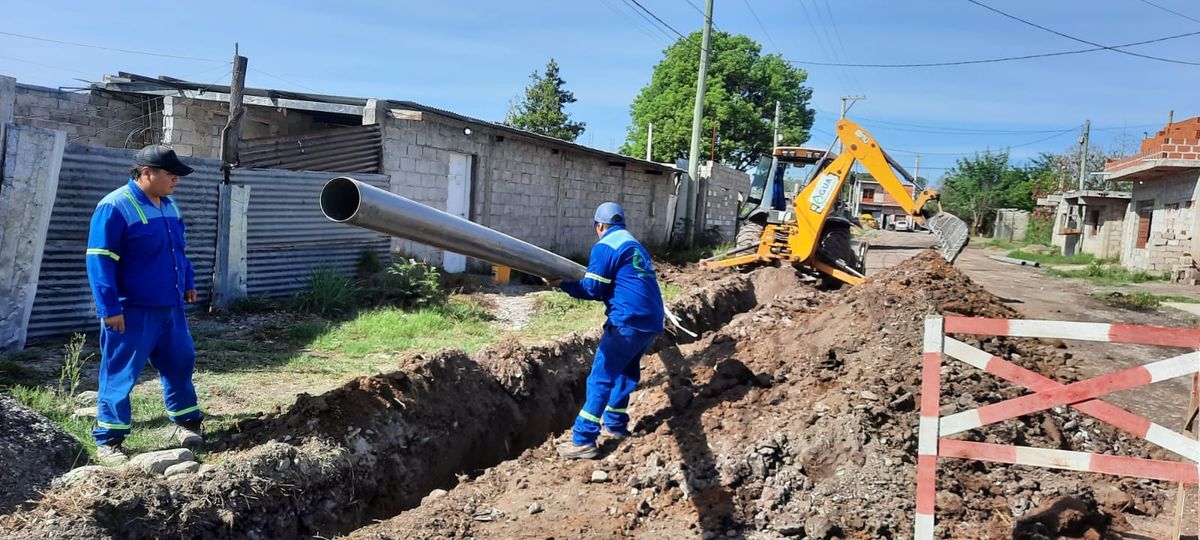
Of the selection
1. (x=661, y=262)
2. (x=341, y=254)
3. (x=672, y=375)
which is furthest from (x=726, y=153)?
(x=672, y=375)

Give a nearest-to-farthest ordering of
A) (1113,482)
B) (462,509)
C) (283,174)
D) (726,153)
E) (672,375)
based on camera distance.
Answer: (462,509), (1113,482), (672,375), (283,174), (726,153)

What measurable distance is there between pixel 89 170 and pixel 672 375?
5676 millimetres

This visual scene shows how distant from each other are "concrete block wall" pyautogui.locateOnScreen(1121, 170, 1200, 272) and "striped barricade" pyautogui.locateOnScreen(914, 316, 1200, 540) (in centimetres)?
1918

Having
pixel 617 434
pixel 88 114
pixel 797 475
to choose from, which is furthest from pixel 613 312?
pixel 88 114

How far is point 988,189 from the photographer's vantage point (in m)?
52.0

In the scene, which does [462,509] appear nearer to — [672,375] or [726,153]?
[672,375]

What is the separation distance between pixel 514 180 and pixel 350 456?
1028 cm

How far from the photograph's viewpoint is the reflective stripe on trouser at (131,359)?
4188 millimetres

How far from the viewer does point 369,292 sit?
31.6ft

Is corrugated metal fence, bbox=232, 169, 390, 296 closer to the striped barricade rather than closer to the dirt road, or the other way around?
the striped barricade

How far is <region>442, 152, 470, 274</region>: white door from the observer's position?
42.0ft

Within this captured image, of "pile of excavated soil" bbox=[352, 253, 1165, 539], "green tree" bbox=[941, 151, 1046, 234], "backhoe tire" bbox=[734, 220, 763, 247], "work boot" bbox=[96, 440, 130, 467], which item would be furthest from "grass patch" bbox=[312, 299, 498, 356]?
"green tree" bbox=[941, 151, 1046, 234]

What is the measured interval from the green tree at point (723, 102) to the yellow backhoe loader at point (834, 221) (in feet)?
86.3

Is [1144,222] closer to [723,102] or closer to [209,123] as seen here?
[723,102]
